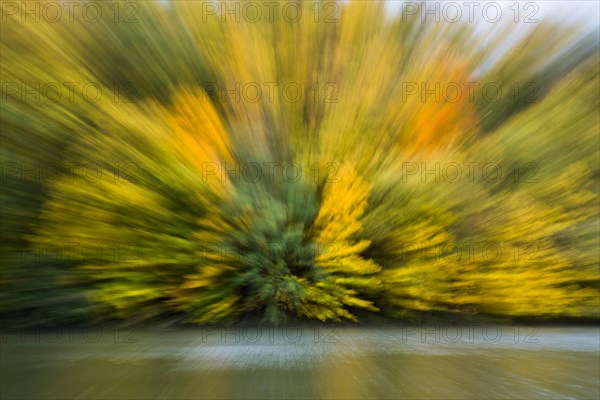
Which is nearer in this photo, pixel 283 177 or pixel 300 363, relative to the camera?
pixel 300 363

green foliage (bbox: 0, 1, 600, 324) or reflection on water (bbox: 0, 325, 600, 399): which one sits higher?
green foliage (bbox: 0, 1, 600, 324)

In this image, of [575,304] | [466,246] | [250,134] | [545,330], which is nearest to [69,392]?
[250,134]

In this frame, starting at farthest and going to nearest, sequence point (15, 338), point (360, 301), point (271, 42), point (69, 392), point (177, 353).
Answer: point (271, 42), point (360, 301), point (15, 338), point (177, 353), point (69, 392)

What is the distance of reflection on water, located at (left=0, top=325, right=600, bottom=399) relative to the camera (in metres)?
4.20

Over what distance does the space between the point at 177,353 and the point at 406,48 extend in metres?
6.46

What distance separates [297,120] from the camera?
8016 millimetres

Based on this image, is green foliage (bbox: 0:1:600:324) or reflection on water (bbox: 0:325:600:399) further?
green foliage (bbox: 0:1:600:324)

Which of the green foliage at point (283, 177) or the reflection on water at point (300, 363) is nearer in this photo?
the reflection on water at point (300, 363)

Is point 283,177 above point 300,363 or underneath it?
above

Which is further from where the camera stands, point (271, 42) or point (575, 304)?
point (271, 42)

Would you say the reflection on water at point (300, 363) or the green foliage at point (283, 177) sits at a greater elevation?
the green foliage at point (283, 177)

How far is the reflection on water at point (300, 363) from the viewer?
4203 millimetres

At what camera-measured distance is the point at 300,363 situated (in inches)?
200

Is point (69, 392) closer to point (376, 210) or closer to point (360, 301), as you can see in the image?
point (360, 301)
